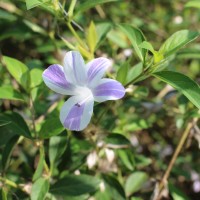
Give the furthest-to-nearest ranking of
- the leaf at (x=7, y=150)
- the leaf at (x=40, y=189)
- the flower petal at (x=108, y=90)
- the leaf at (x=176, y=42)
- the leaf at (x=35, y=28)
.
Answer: the leaf at (x=35, y=28), the leaf at (x=7, y=150), the leaf at (x=40, y=189), the leaf at (x=176, y=42), the flower petal at (x=108, y=90)

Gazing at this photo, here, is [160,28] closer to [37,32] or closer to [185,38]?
[37,32]

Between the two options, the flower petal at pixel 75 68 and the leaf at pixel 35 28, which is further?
the leaf at pixel 35 28

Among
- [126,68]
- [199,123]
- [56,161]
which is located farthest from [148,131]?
[126,68]

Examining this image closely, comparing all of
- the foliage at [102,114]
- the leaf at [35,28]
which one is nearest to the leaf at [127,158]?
the foliage at [102,114]

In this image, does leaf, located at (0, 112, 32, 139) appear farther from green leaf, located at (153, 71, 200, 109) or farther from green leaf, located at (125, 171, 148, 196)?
green leaf, located at (125, 171, 148, 196)

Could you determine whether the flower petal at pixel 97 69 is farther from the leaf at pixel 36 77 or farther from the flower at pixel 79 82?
the leaf at pixel 36 77

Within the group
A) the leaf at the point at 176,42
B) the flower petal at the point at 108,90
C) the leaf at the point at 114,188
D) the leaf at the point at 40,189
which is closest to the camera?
the flower petal at the point at 108,90
